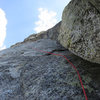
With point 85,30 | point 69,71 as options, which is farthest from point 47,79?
point 85,30

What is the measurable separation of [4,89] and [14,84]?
0.33 meters

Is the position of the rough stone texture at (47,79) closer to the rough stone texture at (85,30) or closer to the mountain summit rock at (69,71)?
the mountain summit rock at (69,71)

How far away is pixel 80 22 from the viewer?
3428 millimetres

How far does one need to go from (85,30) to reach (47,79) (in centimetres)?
195

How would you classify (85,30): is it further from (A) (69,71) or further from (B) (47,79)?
(B) (47,79)

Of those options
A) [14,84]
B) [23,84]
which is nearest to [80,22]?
[23,84]

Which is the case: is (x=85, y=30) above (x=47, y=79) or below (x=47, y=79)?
above

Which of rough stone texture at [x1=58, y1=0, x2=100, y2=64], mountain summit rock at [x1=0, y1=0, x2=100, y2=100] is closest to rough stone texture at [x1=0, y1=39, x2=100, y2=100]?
mountain summit rock at [x1=0, y1=0, x2=100, y2=100]

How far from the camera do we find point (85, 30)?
315cm

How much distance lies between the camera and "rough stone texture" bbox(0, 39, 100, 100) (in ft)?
10.4

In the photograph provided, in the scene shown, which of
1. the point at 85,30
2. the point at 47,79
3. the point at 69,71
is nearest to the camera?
the point at 85,30

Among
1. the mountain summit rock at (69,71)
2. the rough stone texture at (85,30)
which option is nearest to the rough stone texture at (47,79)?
the mountain summit rock at (69,71)

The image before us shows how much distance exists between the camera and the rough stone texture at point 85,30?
9.27 feet

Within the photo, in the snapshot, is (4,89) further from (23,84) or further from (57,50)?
(57,50)
